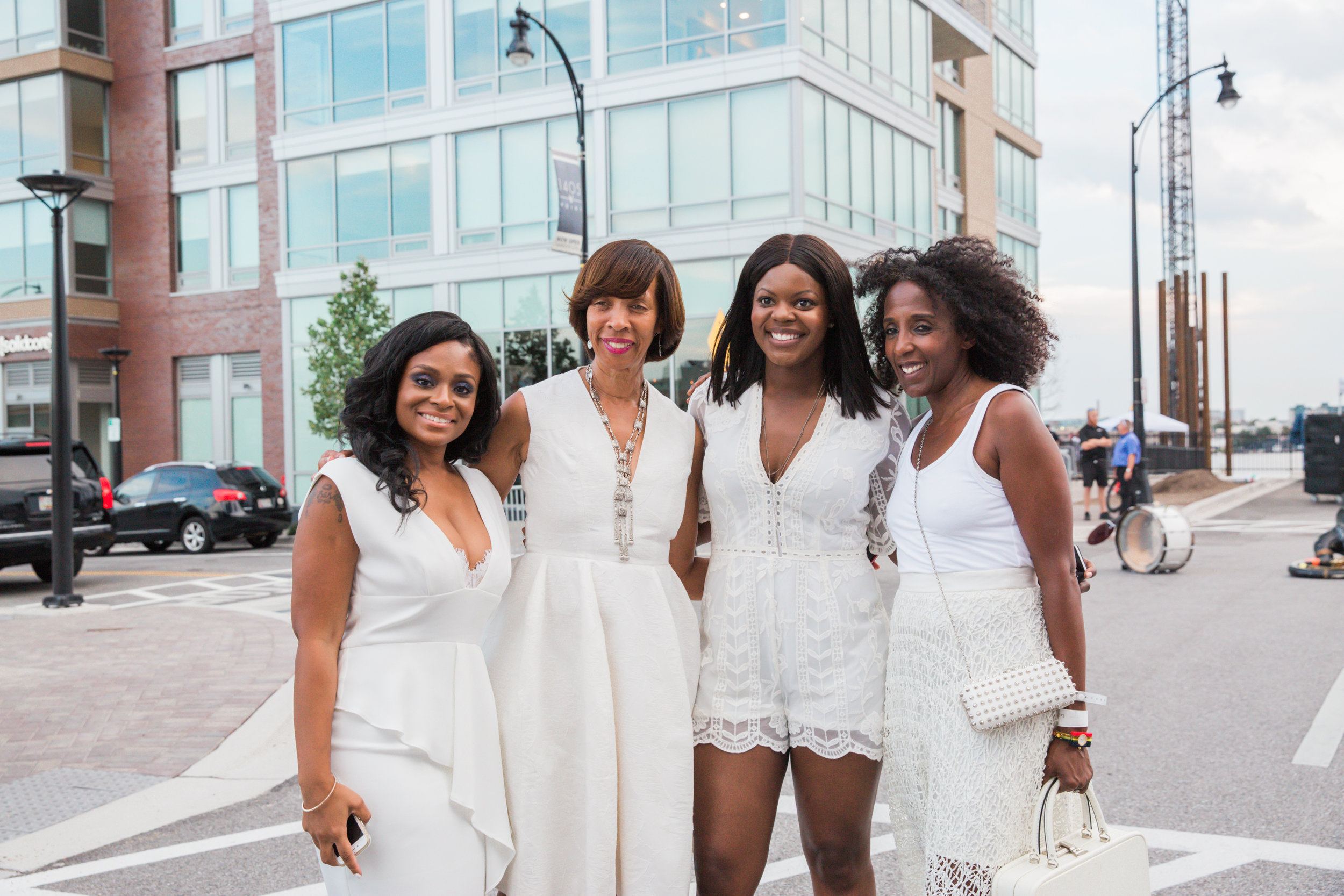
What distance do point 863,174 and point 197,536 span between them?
47.4 feet

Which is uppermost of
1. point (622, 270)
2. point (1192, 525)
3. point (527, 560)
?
point (622, 270)

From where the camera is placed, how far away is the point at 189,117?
93.8 feet

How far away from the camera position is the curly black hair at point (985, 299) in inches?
106

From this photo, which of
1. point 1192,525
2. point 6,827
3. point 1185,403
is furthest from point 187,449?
point 1185,403

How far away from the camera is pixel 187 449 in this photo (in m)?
29.3

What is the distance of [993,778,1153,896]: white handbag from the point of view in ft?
7.47

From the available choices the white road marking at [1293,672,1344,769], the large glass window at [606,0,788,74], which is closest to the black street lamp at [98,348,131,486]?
the large glass window at [606,0,788,74]

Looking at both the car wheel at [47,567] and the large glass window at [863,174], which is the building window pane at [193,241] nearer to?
the car wheel at [47,567]

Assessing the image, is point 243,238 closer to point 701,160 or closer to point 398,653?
point 701,160

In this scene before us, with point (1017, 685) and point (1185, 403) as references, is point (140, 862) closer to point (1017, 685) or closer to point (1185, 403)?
point (1017, 685)

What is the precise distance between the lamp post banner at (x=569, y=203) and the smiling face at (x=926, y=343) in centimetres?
1112

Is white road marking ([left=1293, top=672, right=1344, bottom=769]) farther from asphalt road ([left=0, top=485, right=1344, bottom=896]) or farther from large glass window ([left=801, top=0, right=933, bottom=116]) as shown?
large glass window ([left=801, top=0, right=933, bottom=116])

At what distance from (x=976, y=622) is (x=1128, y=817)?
2.71 metres

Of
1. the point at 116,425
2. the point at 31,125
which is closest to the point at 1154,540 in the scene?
the point at 116,425
